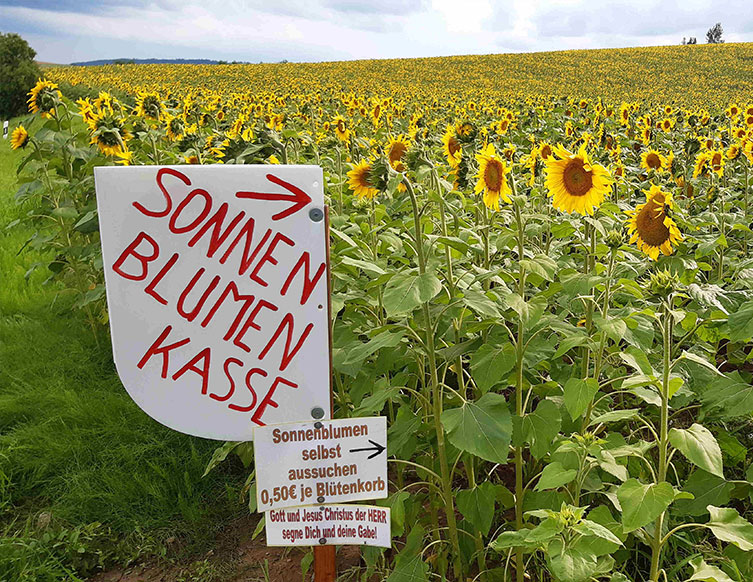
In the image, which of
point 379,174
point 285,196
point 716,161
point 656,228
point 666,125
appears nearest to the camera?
point 285,196

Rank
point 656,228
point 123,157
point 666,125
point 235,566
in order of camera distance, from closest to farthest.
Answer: point 656,228 < point 235,566 < point 123,157 < point 666,125

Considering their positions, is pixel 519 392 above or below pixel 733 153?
below

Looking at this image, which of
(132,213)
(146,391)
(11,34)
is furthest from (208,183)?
(11,34)

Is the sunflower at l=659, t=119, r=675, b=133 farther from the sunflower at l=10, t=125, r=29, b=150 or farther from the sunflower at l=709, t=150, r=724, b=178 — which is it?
the sunflower at l=10, t=125, r=29, b=150

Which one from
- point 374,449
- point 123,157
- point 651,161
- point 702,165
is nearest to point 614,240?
point 374,449

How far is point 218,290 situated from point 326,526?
0.62 m

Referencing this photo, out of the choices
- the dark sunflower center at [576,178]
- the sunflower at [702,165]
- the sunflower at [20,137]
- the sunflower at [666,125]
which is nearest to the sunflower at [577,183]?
the dark sunflower center at [576,178]

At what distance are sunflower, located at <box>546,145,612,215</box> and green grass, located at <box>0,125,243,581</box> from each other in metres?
1.73

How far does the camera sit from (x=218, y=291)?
1459 mm

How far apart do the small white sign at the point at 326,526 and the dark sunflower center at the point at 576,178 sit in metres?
1.23

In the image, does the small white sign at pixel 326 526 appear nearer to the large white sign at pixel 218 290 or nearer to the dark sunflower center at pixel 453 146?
the large white sign at pixel 218 290

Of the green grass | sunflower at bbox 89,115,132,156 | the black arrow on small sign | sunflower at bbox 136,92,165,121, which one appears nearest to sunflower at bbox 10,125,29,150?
sunflower at bbox 89,115,132,156

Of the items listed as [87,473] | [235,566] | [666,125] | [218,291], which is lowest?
[235,566]

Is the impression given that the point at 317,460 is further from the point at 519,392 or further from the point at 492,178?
the point at 492,178
